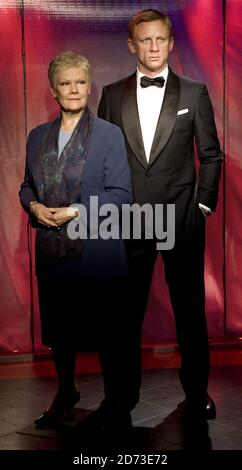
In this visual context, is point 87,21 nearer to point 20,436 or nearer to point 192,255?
point 192,255

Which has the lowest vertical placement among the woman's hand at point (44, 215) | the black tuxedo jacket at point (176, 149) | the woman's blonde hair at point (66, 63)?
the woman's hand at point (44, 215)

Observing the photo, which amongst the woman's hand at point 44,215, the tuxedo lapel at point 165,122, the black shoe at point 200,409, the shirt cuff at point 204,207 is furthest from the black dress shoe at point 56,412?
the tuxedo lapel at point 165,122

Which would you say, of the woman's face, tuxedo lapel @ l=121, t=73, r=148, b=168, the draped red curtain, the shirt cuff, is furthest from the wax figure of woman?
the draped red curtain

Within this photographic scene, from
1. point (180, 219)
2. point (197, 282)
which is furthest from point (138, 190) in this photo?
point (197, 282)

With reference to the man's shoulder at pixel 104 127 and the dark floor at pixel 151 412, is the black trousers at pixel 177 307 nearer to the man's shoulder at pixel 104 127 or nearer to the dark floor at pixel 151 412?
the dark floor at pixel 151 412

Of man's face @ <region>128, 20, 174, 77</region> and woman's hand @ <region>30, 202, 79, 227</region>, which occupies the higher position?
man's face @ <region>128, 20, 174, 77</region>

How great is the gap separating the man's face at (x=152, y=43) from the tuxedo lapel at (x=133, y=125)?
0.16 m

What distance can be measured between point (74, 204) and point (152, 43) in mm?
805

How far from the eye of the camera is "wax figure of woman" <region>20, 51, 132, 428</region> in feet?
10.0

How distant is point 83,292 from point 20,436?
72 centimetres

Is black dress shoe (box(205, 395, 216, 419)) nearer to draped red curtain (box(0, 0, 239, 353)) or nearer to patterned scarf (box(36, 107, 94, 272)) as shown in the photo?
patterned scarf (box(36, 107, 94, 272))

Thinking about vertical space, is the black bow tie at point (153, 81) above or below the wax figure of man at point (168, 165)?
above

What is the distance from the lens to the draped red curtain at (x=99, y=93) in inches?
172

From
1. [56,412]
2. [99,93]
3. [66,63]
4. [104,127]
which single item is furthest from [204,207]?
[99,93]
